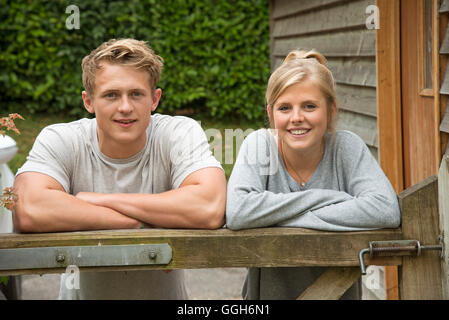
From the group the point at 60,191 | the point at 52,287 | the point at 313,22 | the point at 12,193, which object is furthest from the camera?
the point at 313,22

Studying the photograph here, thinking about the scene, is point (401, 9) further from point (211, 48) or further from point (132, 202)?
point (211, 48)

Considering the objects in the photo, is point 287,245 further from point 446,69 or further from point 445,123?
point 446,69

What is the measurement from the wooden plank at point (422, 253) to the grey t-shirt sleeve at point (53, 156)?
1239 millimetres

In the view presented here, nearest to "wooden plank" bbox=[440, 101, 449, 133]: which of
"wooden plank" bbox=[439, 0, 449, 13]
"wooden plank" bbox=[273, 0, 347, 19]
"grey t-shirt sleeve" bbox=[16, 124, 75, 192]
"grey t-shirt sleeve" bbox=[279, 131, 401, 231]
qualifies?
"wooden plank" bbox=[439, 0, 449, 13]

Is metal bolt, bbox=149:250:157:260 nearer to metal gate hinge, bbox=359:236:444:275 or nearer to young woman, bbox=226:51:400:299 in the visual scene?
young woman, bbox=226:51:400:299

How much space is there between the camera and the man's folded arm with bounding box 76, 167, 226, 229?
2.04 metres

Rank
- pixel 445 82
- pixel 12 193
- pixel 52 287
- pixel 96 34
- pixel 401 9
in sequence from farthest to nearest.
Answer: pixel 96 34 → pixel 52 287 → pixel 401 9 → pixel 445 82 → pixel 12 193

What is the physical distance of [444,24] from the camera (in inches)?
106

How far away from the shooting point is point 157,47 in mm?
9031

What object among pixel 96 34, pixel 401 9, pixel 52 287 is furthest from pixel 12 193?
pixel 96 34

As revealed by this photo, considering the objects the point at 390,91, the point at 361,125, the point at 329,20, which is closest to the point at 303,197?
the point at 390,91

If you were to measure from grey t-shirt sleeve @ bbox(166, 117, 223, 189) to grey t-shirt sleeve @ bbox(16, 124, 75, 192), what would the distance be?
395mm

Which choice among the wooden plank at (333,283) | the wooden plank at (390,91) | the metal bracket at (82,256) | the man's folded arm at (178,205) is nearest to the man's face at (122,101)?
the man's folded arm at (178,205)
